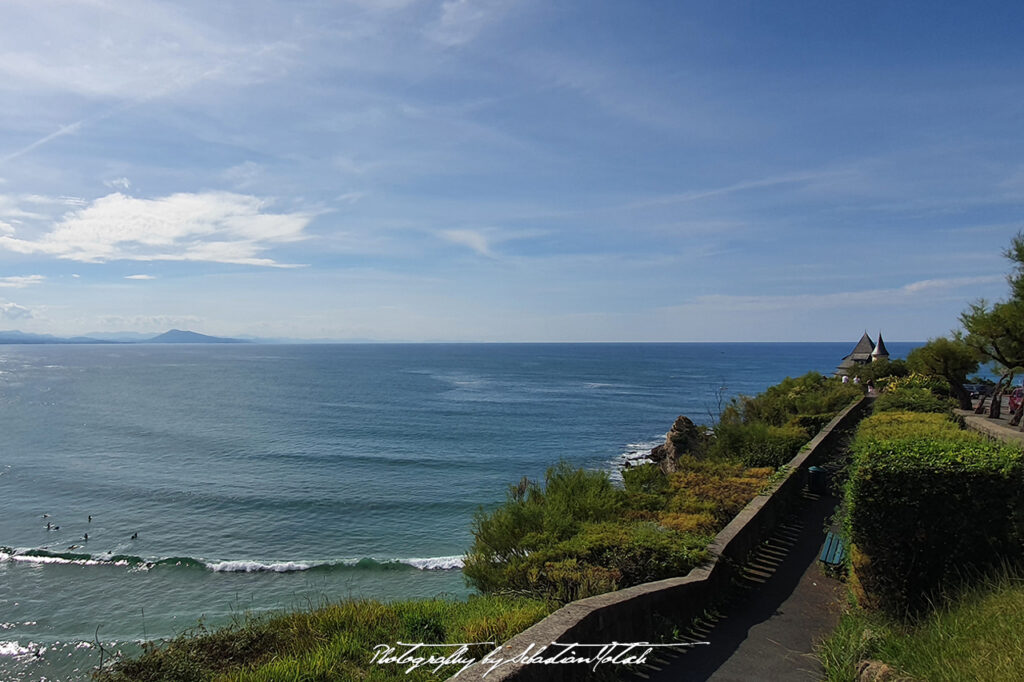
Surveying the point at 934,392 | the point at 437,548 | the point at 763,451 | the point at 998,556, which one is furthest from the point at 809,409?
the point at 998,556

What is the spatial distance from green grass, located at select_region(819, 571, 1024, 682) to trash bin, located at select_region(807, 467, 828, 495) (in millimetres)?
7596

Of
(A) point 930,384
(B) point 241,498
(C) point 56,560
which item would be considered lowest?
(C) point 56,560

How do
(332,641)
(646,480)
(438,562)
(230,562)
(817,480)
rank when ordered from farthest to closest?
(230,562) < (438,562) < (817,480) < (646,480) < (332,641)

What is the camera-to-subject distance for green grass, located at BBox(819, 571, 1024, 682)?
4.46 meters

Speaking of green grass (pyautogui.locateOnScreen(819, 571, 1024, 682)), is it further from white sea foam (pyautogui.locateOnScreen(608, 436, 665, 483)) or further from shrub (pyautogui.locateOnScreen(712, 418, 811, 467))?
white sea foam (pyautogui.locateOnScreen(608, 436, 665, 483))

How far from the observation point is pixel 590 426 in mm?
51094

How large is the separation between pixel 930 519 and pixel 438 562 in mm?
16311

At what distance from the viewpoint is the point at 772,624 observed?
7.38 metres

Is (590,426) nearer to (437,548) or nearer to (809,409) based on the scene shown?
(809,409)

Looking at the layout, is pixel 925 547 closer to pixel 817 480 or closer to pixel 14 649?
pixel 817 480

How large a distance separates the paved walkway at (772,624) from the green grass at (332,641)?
167cm

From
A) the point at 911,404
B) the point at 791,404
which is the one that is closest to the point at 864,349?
the point at 791,404

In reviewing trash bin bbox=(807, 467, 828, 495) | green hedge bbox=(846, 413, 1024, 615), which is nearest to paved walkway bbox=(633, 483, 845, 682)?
green hedge bbox=(846, 413, 1024, 615)

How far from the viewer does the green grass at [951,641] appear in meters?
4.46
